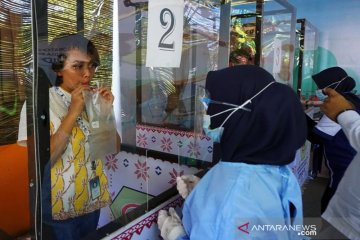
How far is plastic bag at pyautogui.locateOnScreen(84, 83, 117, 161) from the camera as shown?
0.89m

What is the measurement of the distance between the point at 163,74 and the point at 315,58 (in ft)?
13.9

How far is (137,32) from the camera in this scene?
46.6 inches

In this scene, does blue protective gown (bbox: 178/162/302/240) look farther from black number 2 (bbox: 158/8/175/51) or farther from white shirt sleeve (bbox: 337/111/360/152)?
white shirt sleeve (bbox: 337/111/360/152)

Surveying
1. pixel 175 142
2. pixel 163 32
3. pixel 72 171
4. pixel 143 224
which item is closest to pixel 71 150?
pixel 72 171

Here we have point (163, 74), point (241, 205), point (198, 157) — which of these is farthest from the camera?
point (198, 157)

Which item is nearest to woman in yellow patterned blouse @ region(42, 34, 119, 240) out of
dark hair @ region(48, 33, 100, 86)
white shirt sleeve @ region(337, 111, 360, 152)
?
dark hair @ region(48, 33, 100, 86)

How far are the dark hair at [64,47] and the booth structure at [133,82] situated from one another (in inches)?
0.8

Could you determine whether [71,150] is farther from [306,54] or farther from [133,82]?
[306,54]

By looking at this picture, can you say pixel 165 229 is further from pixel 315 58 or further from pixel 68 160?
pixel 315 58

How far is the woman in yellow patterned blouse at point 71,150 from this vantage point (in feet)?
2.41

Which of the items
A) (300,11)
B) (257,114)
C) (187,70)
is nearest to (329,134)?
(187,70)

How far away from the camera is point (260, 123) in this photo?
0.83 m

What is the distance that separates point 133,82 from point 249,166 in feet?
2.14

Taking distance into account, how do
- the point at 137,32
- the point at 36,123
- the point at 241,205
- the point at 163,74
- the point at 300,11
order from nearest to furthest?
the point at 36,123, the point at 241,205, the point at 137,32, the point at 163,74, the point at 300,11
